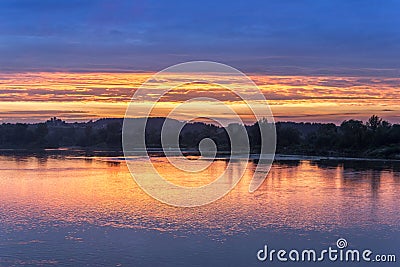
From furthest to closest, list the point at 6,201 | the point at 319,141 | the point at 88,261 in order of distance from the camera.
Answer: the point at 319,141 → the point at 6,201 → the point at 88,261

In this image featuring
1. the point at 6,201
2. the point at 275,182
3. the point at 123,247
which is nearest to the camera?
the point at 123,247

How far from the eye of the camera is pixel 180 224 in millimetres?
12719

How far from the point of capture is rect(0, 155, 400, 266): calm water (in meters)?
10.1

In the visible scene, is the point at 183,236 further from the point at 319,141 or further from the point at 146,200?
the point at 319,141

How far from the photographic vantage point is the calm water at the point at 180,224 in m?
10.1

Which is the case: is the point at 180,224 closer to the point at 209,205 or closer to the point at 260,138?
the point at 209,205

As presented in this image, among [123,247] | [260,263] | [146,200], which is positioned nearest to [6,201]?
[146,200]

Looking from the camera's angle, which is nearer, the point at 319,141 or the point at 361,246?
the point at 361,246

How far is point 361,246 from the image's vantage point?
10.9 meters

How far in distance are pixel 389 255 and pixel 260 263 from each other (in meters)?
2.50
